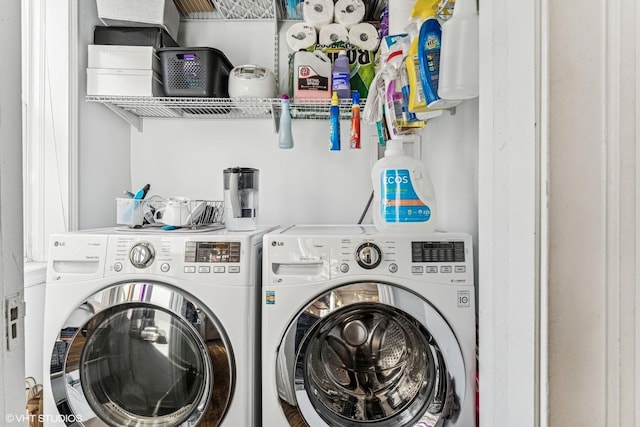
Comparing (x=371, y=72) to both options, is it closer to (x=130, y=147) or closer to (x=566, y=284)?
(x=130, y=147)

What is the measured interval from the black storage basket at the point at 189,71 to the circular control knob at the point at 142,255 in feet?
2.56

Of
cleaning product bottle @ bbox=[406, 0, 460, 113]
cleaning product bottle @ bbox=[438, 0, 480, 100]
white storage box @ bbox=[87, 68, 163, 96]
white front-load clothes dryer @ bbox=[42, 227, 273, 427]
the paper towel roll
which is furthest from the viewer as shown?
the paper towel roll

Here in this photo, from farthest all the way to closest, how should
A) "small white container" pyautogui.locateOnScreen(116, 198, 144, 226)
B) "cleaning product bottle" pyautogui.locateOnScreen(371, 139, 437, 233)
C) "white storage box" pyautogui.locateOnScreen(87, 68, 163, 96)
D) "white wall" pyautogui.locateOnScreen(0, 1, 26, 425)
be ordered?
"white storage box" pyautogui.locateOnScreen(87, 68, 163, 96)
"small white container" pyautogui.locateOnScreen(116, 198, 144, 226)
"cleaning product bottle" pyautogui.locateOnScreen(371, 139, 437, 233)
"white wall" pyautogui.locateOnScreen(0, 1, 26, 425)

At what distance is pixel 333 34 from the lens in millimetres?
1798

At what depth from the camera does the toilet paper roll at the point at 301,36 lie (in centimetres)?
180

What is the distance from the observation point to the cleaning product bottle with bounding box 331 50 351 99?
1.70 meters

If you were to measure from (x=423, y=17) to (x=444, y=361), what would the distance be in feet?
Result: 3.53

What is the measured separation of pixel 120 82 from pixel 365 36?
1.14 meters

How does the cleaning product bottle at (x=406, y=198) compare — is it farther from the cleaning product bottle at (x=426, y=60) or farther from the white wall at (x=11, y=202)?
the white wall at (x=11, y=202)

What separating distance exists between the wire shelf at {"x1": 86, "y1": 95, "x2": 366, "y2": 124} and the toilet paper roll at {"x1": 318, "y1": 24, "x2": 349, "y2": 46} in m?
0.33

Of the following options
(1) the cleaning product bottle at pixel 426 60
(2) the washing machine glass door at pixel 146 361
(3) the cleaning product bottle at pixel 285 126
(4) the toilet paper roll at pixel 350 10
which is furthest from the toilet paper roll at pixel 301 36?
(2) the washing machine glass door at pixel 146 361

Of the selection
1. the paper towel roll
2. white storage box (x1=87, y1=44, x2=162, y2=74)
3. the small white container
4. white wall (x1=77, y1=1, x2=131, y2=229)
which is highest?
the paper towel roll

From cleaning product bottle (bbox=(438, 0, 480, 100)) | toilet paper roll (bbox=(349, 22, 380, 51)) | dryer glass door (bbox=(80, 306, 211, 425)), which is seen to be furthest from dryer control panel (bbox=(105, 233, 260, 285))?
toilet paper roll (bbox=(349, 22, 380, 51))

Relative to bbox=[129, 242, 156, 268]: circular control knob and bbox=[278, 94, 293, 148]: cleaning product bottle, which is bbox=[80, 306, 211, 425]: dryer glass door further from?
bbox=[278, 94, 293, 148]: cleaning product bottle
